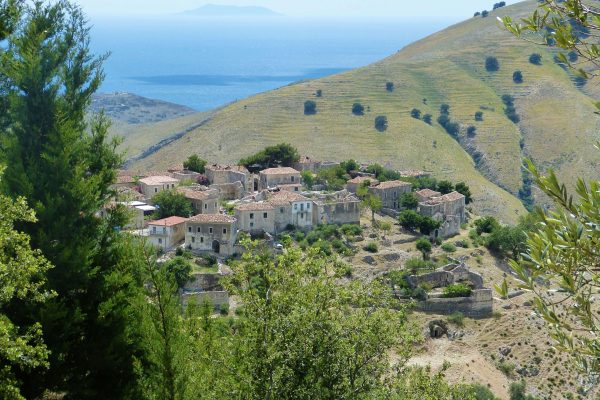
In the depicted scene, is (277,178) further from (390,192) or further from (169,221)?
(169,221)

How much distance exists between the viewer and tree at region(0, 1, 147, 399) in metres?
14.4

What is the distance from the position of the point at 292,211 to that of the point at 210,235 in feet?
18.9

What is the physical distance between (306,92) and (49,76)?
9234cm

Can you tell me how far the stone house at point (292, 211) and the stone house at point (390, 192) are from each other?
6.80 meters

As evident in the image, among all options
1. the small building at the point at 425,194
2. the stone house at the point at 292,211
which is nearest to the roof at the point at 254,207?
the stone house at the point at 292,211

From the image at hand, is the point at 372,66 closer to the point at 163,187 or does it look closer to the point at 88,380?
the point at 163,187

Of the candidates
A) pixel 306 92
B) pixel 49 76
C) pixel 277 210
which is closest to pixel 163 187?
pixel 277 210

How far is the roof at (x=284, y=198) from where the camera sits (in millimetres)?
44031

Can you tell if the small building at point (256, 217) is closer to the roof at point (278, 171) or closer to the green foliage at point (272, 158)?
the roof at point (278, 171)

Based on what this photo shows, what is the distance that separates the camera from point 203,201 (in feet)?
146

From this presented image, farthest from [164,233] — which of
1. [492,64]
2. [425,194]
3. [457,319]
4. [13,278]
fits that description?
[492,64]

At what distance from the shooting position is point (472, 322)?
37312 millimetres

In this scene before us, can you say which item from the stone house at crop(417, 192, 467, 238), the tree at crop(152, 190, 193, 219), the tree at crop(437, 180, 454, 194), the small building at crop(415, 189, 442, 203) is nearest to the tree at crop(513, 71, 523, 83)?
the tree at crop(437, 180, 454, 194)

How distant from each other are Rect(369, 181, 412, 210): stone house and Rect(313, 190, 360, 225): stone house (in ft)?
13.4
